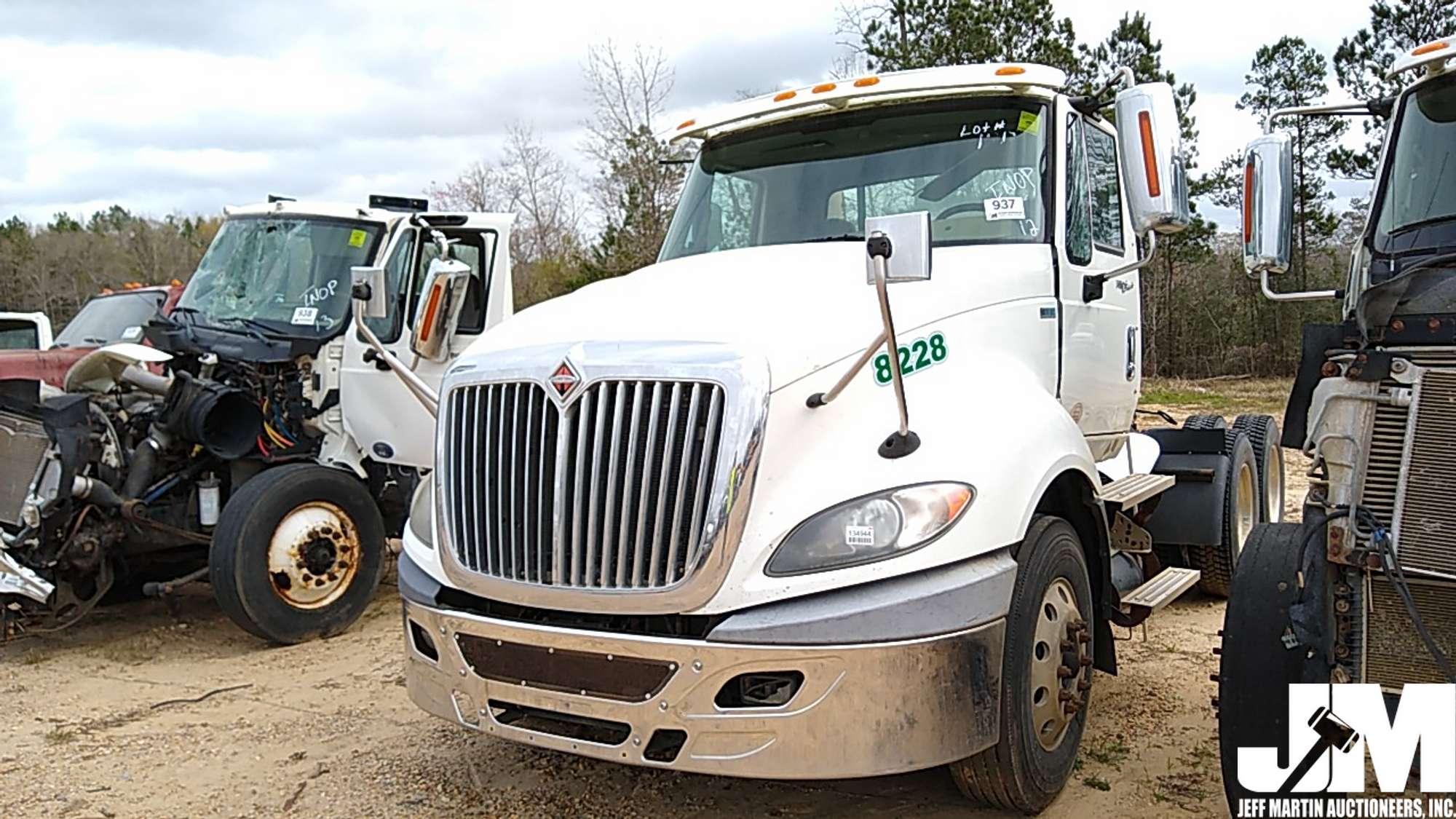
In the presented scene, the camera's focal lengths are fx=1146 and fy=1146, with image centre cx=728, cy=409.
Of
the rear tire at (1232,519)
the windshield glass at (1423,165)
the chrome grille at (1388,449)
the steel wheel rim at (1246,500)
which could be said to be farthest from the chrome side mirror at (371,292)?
the steel wheel rim at (1246,500)

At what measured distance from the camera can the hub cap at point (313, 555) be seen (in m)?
6.46

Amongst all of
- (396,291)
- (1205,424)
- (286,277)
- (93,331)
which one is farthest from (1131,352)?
(93,331)

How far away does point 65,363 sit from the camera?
1081cm

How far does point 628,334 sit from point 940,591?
1234 mm

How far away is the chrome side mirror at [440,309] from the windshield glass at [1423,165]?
12.9 feet

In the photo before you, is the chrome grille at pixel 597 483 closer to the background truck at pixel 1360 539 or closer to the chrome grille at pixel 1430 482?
the background truck at pixel 1360 539

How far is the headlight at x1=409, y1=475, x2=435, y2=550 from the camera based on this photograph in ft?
13.1

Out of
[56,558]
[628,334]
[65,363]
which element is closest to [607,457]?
[628,334]

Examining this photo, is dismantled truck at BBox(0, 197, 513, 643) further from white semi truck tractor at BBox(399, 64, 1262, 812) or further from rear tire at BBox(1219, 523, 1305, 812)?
rear tire at BBox(1219, 523, 1305, 812)

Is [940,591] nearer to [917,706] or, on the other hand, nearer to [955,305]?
[917,706]

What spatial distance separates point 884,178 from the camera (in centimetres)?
486

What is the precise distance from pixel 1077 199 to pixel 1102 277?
1.15ft

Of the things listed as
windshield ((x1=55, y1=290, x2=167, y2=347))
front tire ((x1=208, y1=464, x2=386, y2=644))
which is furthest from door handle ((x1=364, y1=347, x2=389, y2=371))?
windshield ((x1=55, y1=290, x2=167, y2=347))

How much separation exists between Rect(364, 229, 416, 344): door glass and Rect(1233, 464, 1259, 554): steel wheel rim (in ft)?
17.6
